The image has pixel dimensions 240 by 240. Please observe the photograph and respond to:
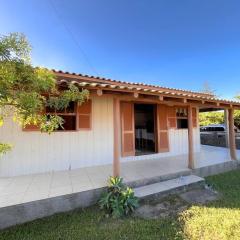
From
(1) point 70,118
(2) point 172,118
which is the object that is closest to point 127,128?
(1) point 70,118

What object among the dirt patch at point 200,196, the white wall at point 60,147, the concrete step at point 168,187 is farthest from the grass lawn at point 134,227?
the white wall at point 60,147

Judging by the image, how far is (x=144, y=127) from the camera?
40.0 ft

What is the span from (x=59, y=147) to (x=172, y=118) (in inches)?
200

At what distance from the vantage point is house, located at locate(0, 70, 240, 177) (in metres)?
5.32

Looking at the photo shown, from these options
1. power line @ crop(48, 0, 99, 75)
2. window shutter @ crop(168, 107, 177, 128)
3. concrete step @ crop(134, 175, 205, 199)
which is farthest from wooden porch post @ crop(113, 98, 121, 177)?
power line @ crop(48, 0, 99, 75)

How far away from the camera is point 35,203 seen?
13.2 feet

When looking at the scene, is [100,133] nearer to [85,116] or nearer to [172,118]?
[85,116]

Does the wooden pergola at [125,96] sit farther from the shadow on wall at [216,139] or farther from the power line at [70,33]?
the shadow on wall at [216,139]

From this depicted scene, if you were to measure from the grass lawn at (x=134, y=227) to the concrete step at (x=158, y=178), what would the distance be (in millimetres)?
1206

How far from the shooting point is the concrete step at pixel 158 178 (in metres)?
5.27

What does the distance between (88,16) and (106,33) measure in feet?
7.81

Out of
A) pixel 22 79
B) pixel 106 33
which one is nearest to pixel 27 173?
pixel 22 79

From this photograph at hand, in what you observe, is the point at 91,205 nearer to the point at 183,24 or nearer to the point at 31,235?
the point at 31,235

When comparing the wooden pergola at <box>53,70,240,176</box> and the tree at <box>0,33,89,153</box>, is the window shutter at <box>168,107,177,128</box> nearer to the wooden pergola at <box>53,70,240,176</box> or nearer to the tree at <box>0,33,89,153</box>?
the wooden pergola at <box>53,70,240,176</box>
